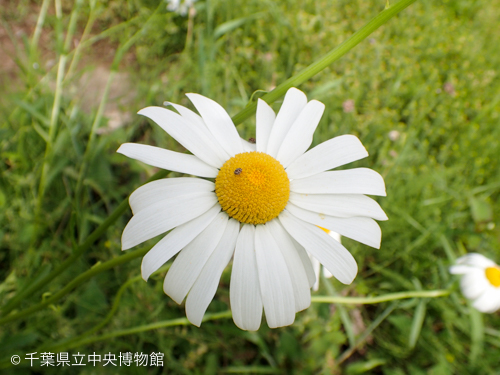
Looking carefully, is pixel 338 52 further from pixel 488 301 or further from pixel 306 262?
pixel 488 301

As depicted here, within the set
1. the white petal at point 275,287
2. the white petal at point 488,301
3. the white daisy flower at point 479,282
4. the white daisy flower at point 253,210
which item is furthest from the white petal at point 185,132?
the white petal at point 488,301

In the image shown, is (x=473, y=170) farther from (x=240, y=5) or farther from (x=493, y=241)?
(x=240, y=5)

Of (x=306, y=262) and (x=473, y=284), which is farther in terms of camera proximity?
(x=473, y=284)

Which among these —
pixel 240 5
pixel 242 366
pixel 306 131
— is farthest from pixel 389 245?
pixel 240 5

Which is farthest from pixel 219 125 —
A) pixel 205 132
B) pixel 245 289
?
pixel 245 289

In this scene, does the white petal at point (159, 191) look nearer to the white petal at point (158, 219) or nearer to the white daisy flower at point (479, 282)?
the white petal at point (158, 219)
